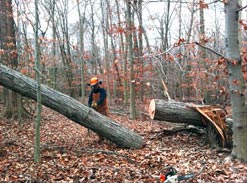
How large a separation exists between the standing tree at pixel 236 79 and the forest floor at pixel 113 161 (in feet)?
1.35

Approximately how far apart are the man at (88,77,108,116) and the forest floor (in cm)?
96

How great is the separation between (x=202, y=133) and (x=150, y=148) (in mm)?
1602

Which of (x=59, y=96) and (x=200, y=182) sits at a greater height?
(x=59, y=96)

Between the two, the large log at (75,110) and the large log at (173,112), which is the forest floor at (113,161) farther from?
the large log at (173,112)

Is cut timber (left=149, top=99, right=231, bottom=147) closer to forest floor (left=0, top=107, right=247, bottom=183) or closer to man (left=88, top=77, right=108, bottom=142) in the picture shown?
forest floor (left=0, top=107, right=247, bottom=183)

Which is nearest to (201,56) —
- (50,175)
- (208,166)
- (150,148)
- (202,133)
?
(202,133)

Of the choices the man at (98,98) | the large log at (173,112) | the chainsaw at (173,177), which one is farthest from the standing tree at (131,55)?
the chainsaw at (173,177)

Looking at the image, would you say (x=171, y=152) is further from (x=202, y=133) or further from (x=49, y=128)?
(x=49, y=128)

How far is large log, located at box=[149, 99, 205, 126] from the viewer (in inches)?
290

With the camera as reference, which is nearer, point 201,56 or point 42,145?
point 42,145

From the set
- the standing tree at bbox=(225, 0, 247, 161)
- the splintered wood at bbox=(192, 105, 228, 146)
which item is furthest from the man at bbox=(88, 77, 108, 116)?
the standing tree at bbox=(225, 0, 247, 161)

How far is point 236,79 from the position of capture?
5781 mm

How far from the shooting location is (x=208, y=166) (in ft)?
19.2

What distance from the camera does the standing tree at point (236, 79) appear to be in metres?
5.66
